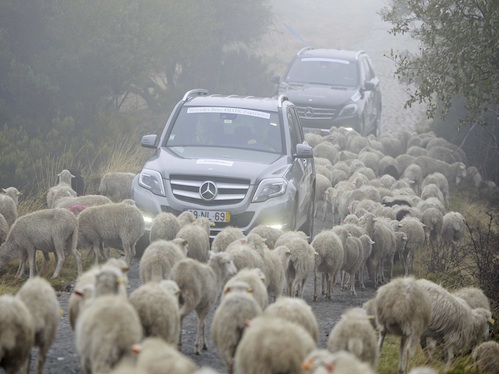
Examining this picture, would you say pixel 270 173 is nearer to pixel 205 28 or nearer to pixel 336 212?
pixel 336 212

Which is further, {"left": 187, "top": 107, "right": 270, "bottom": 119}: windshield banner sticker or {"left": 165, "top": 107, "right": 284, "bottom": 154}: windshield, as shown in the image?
{"left": 187, "top": 107, "right": 270, "bottom": 119}: windshield banner sticker

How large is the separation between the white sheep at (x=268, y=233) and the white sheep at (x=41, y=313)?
5.01 meters

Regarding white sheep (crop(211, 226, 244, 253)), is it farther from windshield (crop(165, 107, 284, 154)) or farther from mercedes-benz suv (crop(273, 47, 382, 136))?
mercedes-benz suv (crop(273, 47, 382, 136))

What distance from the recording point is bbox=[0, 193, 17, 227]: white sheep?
46.8ft

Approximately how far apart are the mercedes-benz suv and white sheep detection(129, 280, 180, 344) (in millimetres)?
18618

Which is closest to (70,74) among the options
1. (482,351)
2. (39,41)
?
(39,41)

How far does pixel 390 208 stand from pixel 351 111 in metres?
10.1

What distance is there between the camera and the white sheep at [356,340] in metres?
7.71

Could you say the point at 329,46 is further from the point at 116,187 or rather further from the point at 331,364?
the point at 331,364

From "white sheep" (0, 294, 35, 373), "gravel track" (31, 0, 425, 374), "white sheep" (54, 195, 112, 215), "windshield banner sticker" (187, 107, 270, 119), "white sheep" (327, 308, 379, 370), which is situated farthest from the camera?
"windshield banner sticker" (187, 107, 270, 119)

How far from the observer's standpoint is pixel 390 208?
16.7m

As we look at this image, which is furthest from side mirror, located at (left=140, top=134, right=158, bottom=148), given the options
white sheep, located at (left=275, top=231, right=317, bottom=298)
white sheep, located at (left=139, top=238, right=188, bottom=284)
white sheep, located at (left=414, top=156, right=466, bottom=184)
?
white sheep, located at (left=414, top=156, right=466, bottom=184)

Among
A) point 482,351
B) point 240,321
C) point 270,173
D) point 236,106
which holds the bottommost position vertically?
point 482,351

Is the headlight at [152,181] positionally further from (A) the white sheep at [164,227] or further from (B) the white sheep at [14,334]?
(B) the white sheep at [14,334]
